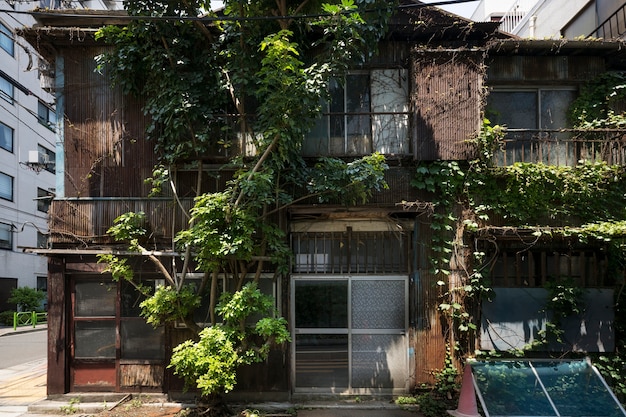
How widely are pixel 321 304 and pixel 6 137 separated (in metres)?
27.8

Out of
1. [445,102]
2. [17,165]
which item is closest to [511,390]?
[445,102]

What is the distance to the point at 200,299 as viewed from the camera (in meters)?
7.70

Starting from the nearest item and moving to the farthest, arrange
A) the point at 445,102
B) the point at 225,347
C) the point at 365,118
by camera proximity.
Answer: the point at 225,347 < the point at 445,102 < the point at 365,118

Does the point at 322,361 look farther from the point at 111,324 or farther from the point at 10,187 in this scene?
the point at 10,187

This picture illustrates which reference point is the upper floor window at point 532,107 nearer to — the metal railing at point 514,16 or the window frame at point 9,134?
the metal railing at point 514,16

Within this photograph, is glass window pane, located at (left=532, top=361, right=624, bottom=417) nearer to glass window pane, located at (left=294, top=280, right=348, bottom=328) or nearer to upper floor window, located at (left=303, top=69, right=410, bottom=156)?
glass window pane, located at (left=294, top=280, right=348, bottom=328)

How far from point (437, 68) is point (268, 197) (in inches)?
168

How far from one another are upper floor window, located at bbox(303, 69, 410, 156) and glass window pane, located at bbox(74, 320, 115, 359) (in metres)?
5.41

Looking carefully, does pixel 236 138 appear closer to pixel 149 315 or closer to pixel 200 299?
pixel 200 299

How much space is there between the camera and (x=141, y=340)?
27.5 ft

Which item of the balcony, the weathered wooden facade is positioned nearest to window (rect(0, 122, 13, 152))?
the weathered wooden facade

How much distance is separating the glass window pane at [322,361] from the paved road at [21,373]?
5.28 meters

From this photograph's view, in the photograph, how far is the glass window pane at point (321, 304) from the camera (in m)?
8.41

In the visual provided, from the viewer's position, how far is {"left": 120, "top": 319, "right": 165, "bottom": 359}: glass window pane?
27.3ft
